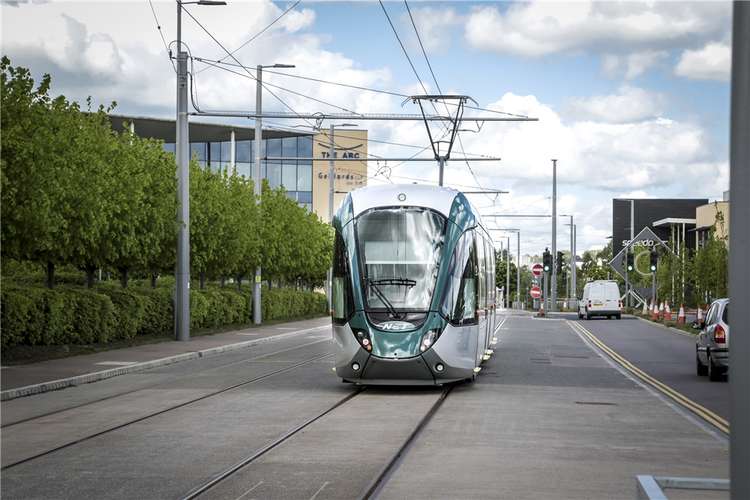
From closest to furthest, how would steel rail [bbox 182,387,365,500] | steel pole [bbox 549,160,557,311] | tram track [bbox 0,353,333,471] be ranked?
steel rail [bbox 182,387,365,500]
tram track [bbox 0,353,333,471]
steel pole [bbox 549,160,557,311]

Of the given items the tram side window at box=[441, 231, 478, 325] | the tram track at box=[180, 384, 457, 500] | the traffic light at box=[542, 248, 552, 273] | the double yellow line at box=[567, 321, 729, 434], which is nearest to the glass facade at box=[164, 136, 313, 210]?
the traffic light at box=[542, 248, 552, 273]

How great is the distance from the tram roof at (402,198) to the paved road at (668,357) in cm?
495

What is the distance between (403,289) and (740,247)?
591 inches

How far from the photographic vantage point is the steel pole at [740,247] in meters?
3.62

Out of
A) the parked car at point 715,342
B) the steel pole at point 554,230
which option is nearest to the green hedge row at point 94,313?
the parked car at point 715,342

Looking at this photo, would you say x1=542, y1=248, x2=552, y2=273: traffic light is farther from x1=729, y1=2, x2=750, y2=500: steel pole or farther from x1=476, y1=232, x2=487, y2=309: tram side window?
x1=729, y1=2, x2=750, y2=500: steel pole

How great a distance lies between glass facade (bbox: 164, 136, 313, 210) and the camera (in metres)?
87.9

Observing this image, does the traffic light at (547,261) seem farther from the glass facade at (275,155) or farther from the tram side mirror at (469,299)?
the tram side mirror at (469,299)

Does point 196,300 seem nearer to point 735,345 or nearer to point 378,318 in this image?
point 378,318

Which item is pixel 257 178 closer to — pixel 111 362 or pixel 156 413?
pixel 111 362

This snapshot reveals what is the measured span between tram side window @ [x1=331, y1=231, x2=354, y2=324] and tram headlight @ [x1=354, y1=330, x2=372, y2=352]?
35 cm

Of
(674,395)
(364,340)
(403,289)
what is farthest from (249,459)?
(674,395)

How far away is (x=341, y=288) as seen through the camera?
62.1 ft

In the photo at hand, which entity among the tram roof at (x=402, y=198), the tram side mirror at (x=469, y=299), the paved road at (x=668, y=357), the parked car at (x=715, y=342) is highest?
the tram roof at (x=402, y=198)
